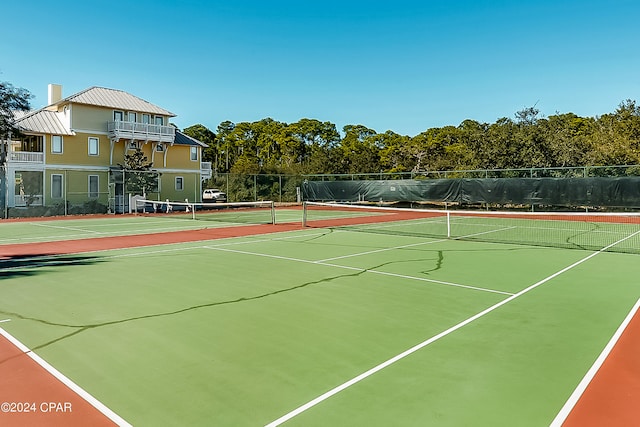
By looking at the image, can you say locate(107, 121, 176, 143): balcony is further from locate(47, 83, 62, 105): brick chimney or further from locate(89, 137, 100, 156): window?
locate(47, 83, 62, 105): brick chimney

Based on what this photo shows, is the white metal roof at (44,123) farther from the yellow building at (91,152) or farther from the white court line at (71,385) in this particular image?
the white court line at (71,385)

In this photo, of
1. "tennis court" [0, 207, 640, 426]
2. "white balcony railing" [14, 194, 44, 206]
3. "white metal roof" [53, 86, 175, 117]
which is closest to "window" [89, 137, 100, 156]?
"white metal roof" [53, 86, 175, 117]

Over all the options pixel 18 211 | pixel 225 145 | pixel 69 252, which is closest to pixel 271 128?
pixel 225 145

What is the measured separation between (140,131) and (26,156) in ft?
25.4

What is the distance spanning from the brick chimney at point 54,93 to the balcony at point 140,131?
21.2 ft

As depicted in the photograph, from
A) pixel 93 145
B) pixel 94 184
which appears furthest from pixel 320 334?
pixel 93 145

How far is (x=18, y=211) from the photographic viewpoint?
25828 millimetres

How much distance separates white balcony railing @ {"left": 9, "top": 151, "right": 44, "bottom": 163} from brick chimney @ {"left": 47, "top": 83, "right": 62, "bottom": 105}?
7861mm

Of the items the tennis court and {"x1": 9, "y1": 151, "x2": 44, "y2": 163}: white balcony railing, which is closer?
the tennis court

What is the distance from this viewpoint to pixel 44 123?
31.1 metres

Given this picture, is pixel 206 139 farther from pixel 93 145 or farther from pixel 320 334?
pixel 320 334

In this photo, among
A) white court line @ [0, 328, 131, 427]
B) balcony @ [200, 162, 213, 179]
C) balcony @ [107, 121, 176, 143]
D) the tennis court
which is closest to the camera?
white court line @ [0, 328, 131, 427]

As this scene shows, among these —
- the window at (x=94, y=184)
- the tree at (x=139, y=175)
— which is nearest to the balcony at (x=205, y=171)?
the tree at (x=139, y=175)

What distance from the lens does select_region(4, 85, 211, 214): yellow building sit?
29955 mm
